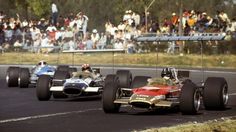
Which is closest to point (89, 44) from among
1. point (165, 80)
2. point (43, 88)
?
point (43, 88)

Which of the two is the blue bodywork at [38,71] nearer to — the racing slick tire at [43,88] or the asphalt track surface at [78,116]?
the asphalt track surface at [78,116]

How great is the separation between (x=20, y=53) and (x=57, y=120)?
2638 centimetres

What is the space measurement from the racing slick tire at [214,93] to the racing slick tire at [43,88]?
4766mm

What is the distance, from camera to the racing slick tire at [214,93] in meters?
15.3

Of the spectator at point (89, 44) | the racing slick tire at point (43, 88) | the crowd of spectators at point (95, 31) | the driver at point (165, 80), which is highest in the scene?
the crowd of spectators at point (95, 31)

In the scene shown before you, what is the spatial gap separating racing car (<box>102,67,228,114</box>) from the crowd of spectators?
18.4 m

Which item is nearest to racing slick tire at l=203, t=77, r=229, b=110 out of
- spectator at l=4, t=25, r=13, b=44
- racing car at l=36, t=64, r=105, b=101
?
racing car at l=36, t=64, r=105, b=101

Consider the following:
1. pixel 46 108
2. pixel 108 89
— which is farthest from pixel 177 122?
pixel 46 108

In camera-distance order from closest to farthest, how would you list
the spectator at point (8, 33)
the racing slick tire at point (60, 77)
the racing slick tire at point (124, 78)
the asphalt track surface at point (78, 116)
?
the asphalt track surface at point (78, 116)
the racing slick tire at point (60, 77)
the racing slick tire at point (124, 78)
the spectator at point (8, 33)

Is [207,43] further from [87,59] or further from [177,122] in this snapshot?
[177,122]

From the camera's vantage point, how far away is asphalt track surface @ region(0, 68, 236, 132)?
12570mm

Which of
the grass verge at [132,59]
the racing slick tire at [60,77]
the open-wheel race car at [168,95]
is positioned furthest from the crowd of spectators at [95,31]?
the open-wheel race car at [168,95]

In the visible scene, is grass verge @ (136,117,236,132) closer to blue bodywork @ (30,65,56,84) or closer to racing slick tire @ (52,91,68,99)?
racing slick tire @ (52,91,68,99)

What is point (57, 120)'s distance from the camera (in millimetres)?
Result: 13766
